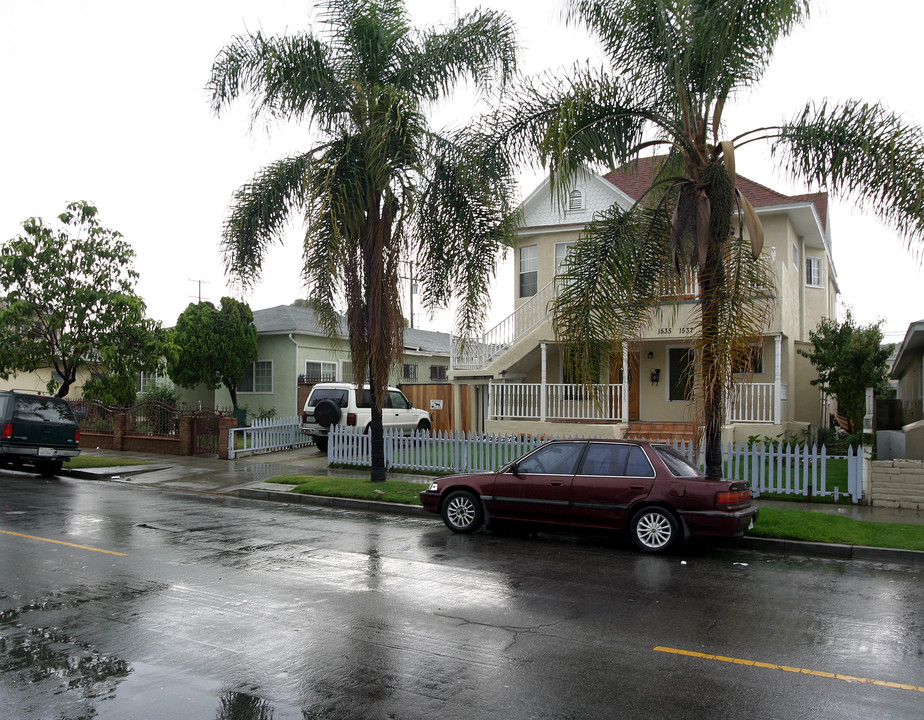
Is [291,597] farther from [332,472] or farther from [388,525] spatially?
[332,472]

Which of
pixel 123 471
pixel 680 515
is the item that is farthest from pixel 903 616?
pixel 123 471

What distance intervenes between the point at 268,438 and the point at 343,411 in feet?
9.24

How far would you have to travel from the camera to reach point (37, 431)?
18.4m

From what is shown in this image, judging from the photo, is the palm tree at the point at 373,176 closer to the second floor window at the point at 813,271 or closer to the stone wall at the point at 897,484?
the stone wall at the point at 897,484

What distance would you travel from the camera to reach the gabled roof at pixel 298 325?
28.2 meters

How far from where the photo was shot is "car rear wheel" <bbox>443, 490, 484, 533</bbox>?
1102 cm

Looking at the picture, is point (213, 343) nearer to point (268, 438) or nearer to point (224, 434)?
point (268, 438)

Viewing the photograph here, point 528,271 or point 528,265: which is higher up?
point 528,265

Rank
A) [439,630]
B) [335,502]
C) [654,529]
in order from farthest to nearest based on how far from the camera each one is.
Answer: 1. [335,502]
2. [654,529]
3. [439,630]

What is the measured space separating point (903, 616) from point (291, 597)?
5658mm

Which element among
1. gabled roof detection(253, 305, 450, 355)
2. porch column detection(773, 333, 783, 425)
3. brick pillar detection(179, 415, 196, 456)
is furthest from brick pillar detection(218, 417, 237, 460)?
porch column detection(773, 333, 783, 425)

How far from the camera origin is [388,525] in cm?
1212

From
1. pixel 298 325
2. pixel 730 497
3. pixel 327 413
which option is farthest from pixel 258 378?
pixel 730 497

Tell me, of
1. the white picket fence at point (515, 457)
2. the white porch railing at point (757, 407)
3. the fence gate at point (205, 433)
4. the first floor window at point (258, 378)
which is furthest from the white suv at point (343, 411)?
the white porch railing at point (757, 407)
